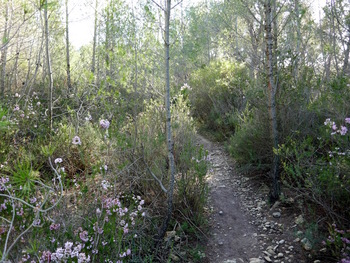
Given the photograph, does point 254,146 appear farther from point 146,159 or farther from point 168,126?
point 168,126

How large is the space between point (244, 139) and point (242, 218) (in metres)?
1.43

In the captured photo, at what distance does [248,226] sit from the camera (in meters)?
3.52

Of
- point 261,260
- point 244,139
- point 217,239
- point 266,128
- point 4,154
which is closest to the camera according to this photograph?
point 261,260

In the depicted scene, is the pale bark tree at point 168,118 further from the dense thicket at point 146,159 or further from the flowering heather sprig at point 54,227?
the flowering heather sprig at point 54,227

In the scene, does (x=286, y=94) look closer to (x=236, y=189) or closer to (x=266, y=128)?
(x=266, y=128)

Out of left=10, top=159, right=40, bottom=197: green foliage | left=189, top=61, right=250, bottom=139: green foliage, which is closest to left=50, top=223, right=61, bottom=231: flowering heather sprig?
left=10, top=159, right=40, bottom=197: green foliage

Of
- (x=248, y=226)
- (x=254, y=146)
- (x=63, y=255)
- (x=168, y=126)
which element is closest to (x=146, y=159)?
(x=168, y=126)

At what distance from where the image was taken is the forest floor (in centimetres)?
298

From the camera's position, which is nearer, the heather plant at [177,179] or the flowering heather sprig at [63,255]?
the flowering heather sprig at [63,255]

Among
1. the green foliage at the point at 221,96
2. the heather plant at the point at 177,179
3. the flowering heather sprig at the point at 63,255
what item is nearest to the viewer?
the flowering heather sprig at the point at 63,255

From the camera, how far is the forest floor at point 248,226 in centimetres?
298

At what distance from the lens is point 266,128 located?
4.36 meters

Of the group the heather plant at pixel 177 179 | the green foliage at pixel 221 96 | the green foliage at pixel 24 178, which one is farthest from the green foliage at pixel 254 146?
the green foliage at pixel 24 178

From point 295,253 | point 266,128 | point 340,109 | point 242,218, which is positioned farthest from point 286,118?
point 295,253
